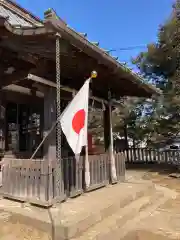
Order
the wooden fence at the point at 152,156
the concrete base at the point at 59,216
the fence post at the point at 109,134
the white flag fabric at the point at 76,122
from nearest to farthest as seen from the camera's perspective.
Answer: the concrete base at the point at 59,216
the white flag fabric at the point at 76,122
the fence post at the point at 109,134
the wooden fence at the point at 152,156

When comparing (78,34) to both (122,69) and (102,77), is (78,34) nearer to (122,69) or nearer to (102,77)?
(122,69)

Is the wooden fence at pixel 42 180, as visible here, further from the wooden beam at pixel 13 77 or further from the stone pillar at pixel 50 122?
the wooden beam at pixel 13 77

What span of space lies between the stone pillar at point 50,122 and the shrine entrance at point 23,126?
2359mm

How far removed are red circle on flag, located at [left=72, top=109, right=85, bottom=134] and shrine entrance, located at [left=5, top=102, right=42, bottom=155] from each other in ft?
11.0

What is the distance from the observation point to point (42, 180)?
4.74 meters

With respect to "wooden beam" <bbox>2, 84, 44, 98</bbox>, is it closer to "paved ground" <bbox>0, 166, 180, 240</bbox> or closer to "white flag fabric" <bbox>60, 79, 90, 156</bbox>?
"white flag fabric" <bbox>60, 79, 90, 156</bbox>

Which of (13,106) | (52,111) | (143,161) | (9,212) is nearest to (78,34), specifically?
(52,111)

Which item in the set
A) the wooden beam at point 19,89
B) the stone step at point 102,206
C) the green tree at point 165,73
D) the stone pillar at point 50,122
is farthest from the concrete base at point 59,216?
the green tree at point 165,73

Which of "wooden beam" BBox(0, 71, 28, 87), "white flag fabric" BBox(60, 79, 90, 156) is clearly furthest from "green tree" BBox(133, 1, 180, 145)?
"wooden beam" BBox(0, 71, 28, 87)

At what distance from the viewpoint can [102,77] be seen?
21.6 feet

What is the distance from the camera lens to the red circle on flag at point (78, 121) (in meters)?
4.32

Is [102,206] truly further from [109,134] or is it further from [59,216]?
[109,134]

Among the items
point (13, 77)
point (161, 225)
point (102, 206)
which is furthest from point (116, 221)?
point (13, 77)

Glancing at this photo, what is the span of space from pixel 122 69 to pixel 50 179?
287cm
